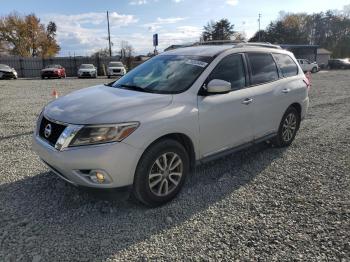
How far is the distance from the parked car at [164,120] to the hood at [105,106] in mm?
10

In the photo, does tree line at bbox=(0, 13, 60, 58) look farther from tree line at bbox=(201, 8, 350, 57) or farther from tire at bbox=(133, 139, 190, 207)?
tire at bbox=(133, 139, 190, 207)

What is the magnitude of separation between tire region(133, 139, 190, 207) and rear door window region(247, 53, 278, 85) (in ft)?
5.89

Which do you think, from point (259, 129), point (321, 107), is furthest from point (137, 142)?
point (321, 107)

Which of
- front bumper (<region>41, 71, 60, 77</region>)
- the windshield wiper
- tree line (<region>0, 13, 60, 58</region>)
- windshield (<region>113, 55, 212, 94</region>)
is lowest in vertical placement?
the windshield wiper

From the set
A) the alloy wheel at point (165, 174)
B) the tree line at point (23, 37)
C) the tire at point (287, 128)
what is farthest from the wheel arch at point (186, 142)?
the tree line at point (23, 37)

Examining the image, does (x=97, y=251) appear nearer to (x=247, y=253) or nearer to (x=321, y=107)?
(x=247, y=253)

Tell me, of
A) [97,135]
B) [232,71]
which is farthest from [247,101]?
[97,135]

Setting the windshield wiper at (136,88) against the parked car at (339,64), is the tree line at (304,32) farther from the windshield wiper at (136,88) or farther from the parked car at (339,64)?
the windshield wiper at (136,88)

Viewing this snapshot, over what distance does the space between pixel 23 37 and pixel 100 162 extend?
71.7 m

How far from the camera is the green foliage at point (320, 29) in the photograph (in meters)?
79.2

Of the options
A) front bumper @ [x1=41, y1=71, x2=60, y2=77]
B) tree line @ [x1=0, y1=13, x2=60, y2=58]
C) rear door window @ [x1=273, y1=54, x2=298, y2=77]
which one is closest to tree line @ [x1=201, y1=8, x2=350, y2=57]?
tree line @ [x1=0, y1=13, x2=60, y2=58]

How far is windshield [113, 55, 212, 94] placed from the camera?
14.0 feet

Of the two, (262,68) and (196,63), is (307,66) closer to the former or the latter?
(262,68)

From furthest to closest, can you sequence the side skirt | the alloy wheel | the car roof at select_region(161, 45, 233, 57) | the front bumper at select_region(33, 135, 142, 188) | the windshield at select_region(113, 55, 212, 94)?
Answer: the car roof at select_region(161, 45, 233, 57)
the side skirt
the windshield at select_region(113, 55, 212, 94)
the alloy wheel
the front bumper at select_region(33, 135, 142, 188)
